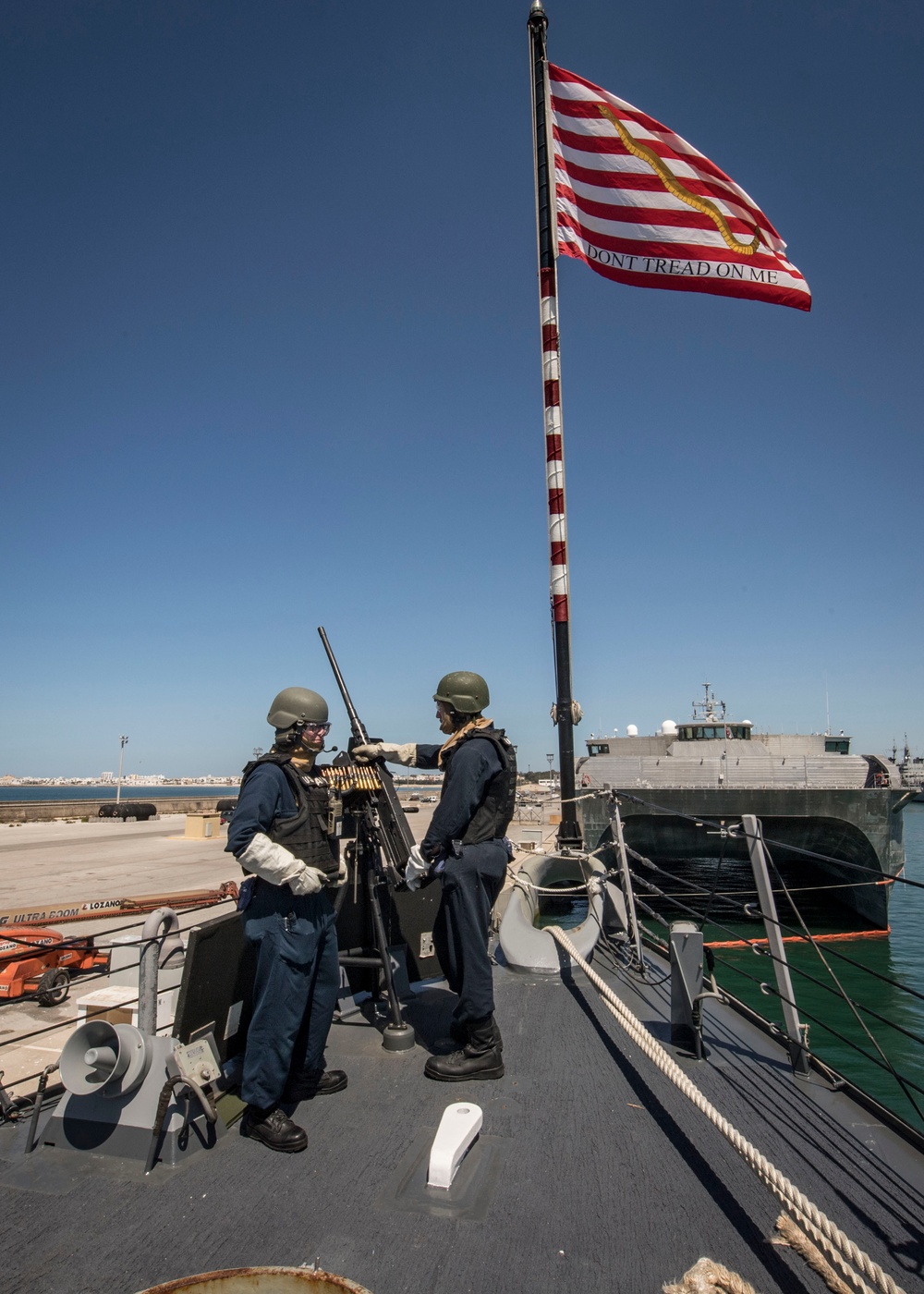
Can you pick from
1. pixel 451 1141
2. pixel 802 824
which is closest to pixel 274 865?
pixel 451 1141

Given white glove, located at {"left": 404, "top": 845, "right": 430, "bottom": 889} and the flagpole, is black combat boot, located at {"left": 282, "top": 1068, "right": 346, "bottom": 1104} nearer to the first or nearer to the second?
white glove, located at {"left": 404, "top": 845, "right": 430, "bottom": 889}

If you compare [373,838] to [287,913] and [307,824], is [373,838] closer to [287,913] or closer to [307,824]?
[307,824]

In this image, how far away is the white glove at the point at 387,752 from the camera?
3627 millimetres

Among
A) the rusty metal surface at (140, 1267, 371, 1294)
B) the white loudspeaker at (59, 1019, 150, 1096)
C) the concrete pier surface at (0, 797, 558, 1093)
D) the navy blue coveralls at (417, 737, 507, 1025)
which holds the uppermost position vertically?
the navy blue coveralls at (417, 737, 507, 1025)

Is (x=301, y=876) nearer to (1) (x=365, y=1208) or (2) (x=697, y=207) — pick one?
(1) (x=365, y=1208)

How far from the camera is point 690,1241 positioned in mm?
2033

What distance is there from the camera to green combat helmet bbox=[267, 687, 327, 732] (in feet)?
10.4

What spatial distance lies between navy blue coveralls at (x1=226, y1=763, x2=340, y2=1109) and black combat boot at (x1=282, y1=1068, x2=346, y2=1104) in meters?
0.03

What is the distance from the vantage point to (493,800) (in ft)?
11.4

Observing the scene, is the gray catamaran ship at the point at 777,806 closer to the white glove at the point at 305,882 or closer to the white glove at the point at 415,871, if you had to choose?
the white glove at the point at 415,871

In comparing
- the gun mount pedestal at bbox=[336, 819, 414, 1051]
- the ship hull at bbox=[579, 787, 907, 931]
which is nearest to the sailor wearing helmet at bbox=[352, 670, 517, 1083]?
the gun mount pedestal at bbox=[336, 819, 414, 1051]

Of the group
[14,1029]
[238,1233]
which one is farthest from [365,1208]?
[14,1029]

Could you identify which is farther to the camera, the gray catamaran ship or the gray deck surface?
the gray catamaran ship

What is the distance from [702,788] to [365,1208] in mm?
13333
